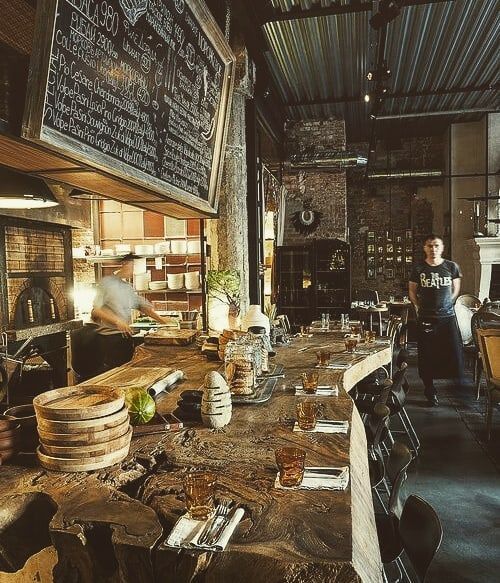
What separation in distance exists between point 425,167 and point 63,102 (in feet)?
36.8

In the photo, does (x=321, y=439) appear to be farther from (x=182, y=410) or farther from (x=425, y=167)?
(x=425, y=167)

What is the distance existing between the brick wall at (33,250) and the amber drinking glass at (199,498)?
5.66 meters

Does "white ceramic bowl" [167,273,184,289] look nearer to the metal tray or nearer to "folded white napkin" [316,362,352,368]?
"folded white napkin" [316,362,352,368]

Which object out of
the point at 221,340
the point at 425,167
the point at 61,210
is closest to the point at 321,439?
the point at 221,340

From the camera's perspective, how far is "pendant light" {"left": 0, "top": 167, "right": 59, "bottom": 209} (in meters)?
3.97

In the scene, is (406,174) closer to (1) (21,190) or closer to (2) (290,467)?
(1) (21,190)

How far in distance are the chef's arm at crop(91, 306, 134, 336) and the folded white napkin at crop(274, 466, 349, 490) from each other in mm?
4002

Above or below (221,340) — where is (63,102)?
above

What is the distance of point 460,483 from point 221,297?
2233 mm

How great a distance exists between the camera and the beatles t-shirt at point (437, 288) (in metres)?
5.52

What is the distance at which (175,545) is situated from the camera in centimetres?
112

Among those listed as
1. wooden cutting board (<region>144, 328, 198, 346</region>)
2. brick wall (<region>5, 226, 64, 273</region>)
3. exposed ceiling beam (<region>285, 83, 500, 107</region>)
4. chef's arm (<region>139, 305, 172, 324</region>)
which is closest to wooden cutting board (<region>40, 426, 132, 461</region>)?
wooden cutting board (<region>144, 328, 198, 346</region>)

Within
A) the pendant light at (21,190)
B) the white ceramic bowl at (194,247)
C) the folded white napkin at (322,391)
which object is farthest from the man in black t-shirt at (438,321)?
the pendant light at (21,190)

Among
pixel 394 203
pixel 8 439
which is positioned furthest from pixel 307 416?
pixel 394 203
